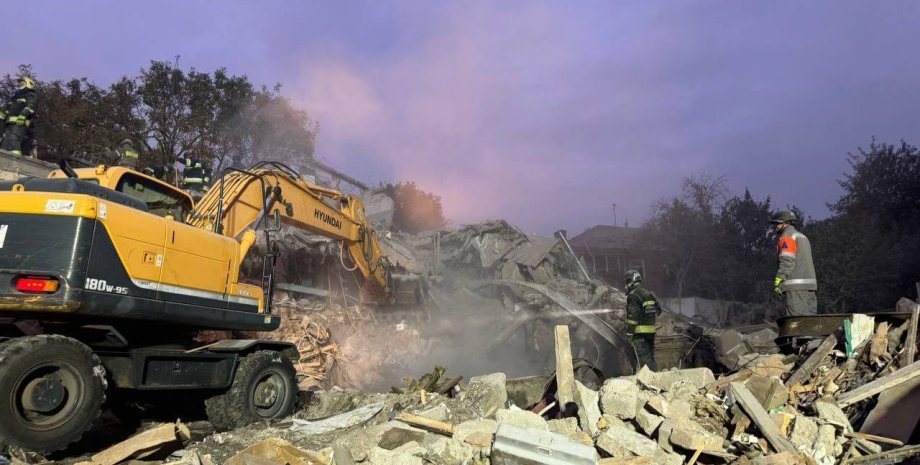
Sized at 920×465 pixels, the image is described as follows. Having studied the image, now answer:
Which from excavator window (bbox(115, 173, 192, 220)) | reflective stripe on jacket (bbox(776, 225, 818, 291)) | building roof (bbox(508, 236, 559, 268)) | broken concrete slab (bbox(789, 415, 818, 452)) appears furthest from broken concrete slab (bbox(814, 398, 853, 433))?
building roof (bbox(508, 236, 559, 268))

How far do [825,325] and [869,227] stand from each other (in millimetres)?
18514

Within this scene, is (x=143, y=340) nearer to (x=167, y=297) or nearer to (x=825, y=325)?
(x=167, y=297)

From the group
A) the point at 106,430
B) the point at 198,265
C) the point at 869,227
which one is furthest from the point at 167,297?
the point at 869,227

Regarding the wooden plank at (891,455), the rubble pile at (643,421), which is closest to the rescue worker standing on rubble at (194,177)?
the rubble pile at (643,421)

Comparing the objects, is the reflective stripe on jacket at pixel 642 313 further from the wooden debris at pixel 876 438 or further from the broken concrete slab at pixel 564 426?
the wooden debris at pixel 876 438

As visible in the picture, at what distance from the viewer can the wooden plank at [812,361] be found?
552cm

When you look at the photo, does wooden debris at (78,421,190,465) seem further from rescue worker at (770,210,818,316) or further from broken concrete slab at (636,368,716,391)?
rescue worker at (770,210,818,316)

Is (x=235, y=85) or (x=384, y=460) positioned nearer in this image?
(x=384, y=460)

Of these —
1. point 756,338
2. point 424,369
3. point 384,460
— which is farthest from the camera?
point 424,369

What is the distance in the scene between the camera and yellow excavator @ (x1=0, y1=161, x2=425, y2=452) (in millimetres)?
4168

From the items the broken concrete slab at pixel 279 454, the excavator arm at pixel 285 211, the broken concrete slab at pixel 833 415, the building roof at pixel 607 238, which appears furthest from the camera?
the building roof at pixel 607 238

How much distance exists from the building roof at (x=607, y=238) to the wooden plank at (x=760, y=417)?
78.3ft

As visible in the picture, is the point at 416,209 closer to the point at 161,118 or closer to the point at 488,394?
the point at 161,118

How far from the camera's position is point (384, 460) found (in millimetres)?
4207
